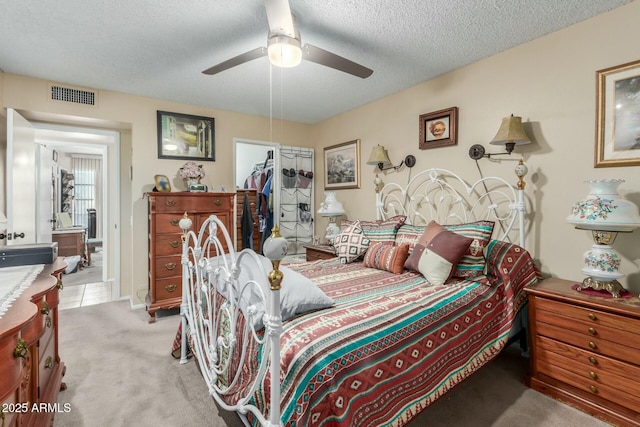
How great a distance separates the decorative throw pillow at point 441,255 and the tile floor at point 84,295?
158 inches

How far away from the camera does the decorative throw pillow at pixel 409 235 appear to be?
258 cm

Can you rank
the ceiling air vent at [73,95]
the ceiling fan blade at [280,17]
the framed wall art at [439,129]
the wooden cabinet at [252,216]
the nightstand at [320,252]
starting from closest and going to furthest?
the ceiling fan blade at [280,17]
the framed wall art at [439,129]
the ceiling air vent at [73,95]
the nightstand at [320,252]
the wooden cabinet at [252,216]

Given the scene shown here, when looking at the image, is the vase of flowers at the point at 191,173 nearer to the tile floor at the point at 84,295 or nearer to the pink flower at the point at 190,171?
the pink flower at the point at 190,171

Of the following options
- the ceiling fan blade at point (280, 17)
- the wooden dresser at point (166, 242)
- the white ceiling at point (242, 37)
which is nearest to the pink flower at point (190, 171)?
the wooden dresser at point (166, 242)

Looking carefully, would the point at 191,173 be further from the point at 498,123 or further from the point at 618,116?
the point at 618,116

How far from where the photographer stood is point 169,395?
1980mm

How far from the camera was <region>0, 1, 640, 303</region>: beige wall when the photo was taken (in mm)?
2104

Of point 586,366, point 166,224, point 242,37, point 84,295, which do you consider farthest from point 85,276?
point 586,366

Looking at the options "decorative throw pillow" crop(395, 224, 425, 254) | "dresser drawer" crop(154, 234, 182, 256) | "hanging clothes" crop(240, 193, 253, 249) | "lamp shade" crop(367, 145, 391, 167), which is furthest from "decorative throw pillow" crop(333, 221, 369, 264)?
"dresser drawer" crop(154, 234, 182, 256)

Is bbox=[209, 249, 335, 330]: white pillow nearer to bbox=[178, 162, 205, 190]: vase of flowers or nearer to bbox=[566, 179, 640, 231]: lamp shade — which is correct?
bbox=[566, 179, 640, 231]: lamp shade

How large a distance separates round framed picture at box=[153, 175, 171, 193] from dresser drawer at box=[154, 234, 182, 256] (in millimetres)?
598

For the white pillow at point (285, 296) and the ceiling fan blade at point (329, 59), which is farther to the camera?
the ceiling fan blade at point (329, 59)

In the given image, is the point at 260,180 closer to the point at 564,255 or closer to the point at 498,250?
the point at 498,250

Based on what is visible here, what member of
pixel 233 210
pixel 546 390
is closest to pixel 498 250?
pixel 546 390
